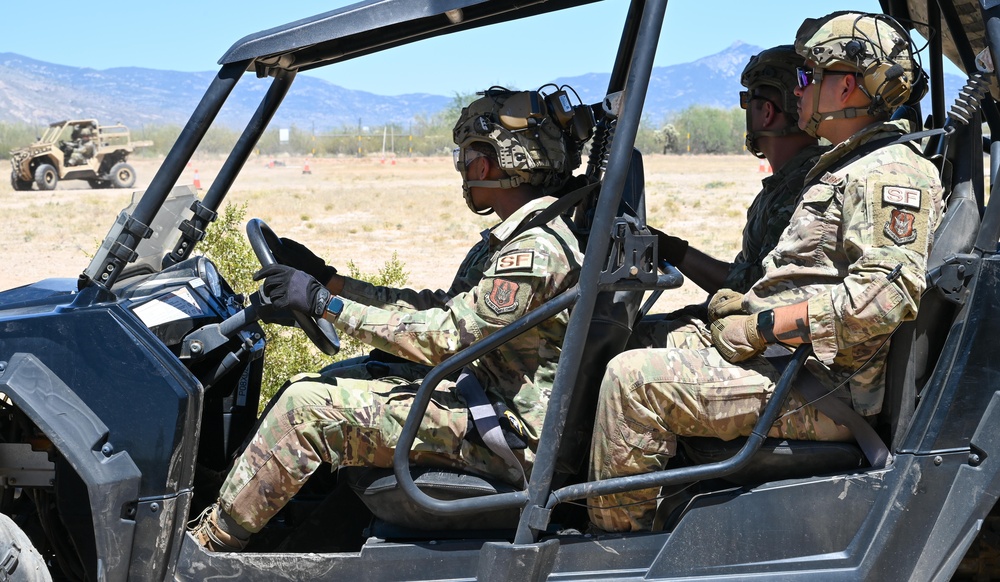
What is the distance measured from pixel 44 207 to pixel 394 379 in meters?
25.1

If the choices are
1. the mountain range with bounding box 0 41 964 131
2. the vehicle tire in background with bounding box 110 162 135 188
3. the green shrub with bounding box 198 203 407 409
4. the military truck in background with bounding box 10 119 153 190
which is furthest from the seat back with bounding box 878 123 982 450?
the mountain range with bounding box 0 41 964 131

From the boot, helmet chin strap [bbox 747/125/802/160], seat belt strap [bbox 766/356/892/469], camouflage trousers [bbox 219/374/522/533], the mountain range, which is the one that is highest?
helmet chin strap [bbox 747/125/802/160]

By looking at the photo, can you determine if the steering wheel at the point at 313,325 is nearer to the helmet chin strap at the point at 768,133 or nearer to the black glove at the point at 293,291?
the black glove at the point at 293,291

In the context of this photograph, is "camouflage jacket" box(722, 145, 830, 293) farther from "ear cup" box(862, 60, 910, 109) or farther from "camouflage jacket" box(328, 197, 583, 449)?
"camouflage jacket" box(328, 197, 583, 449)

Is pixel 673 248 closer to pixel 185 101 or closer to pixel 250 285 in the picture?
pixel 250 285

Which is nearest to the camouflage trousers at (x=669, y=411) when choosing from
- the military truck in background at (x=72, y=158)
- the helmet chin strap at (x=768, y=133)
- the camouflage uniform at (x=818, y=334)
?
the camouflage uniform at (x=818, y=334)

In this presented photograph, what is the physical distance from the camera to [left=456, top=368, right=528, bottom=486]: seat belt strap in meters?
2.96

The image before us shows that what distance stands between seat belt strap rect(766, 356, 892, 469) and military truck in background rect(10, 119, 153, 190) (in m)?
31.5

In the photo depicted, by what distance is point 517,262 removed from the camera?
297 centimetres

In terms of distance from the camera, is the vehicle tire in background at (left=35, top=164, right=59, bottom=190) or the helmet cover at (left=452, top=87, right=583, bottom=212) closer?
the helmet cover at (left=452, top=87, right=583, bottom=212)

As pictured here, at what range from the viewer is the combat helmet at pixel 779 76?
13.1 ft

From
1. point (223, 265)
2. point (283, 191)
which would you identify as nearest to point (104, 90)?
point (283, 191)

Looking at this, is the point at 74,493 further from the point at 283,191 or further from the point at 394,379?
the point at 283,191

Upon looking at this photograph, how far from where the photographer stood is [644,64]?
8.79 ft
